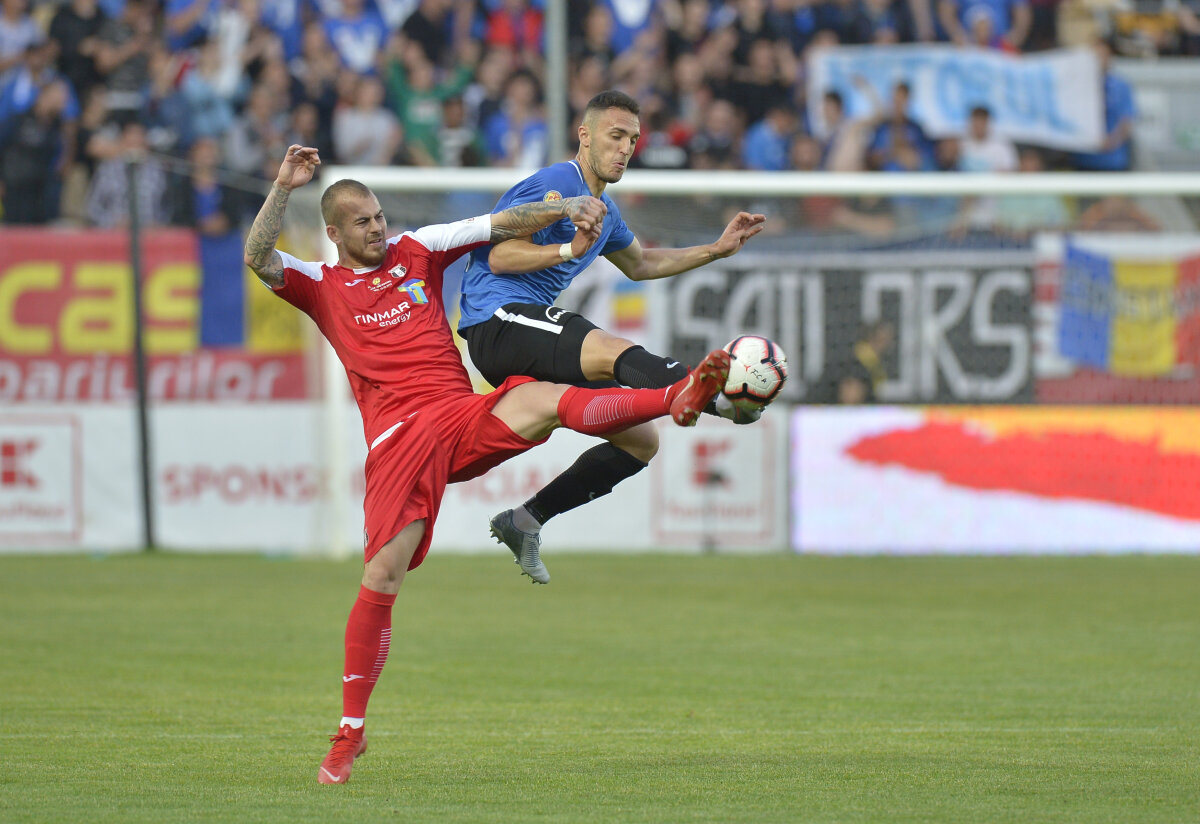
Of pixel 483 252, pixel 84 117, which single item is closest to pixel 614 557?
pixel 84 117

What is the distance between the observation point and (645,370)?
6.80 m

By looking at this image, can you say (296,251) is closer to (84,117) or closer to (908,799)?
(84,117)

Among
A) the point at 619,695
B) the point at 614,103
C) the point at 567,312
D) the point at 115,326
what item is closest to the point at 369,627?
the point at 567,312

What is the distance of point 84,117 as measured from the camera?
1916 centimetres

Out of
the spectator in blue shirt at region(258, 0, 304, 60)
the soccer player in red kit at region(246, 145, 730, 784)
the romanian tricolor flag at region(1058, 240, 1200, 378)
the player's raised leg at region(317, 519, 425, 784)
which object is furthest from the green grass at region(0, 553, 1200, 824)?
the spectator in blue shirt at region(258, 0, 304, 60)

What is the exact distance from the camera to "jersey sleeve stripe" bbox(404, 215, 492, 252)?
7.34 m

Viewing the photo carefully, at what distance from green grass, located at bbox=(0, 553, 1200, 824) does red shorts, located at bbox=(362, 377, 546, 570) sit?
1067 mm

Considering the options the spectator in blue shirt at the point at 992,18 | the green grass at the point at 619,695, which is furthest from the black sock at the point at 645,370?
the spectator in blue shirt at the point at 992,18

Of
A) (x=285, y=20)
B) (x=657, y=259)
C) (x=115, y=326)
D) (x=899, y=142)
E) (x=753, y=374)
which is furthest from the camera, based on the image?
(x=285, y=20)

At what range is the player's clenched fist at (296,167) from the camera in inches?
274

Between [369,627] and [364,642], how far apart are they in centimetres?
6

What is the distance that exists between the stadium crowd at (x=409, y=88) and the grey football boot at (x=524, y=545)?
10981mm

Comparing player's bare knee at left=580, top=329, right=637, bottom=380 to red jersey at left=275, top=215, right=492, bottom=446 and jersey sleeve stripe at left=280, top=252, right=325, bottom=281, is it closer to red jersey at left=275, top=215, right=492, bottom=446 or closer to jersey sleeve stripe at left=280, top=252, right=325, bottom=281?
red jersey at left=275, top=215, right=492, bottom=446

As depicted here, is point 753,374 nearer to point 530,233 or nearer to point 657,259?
point 530,233
